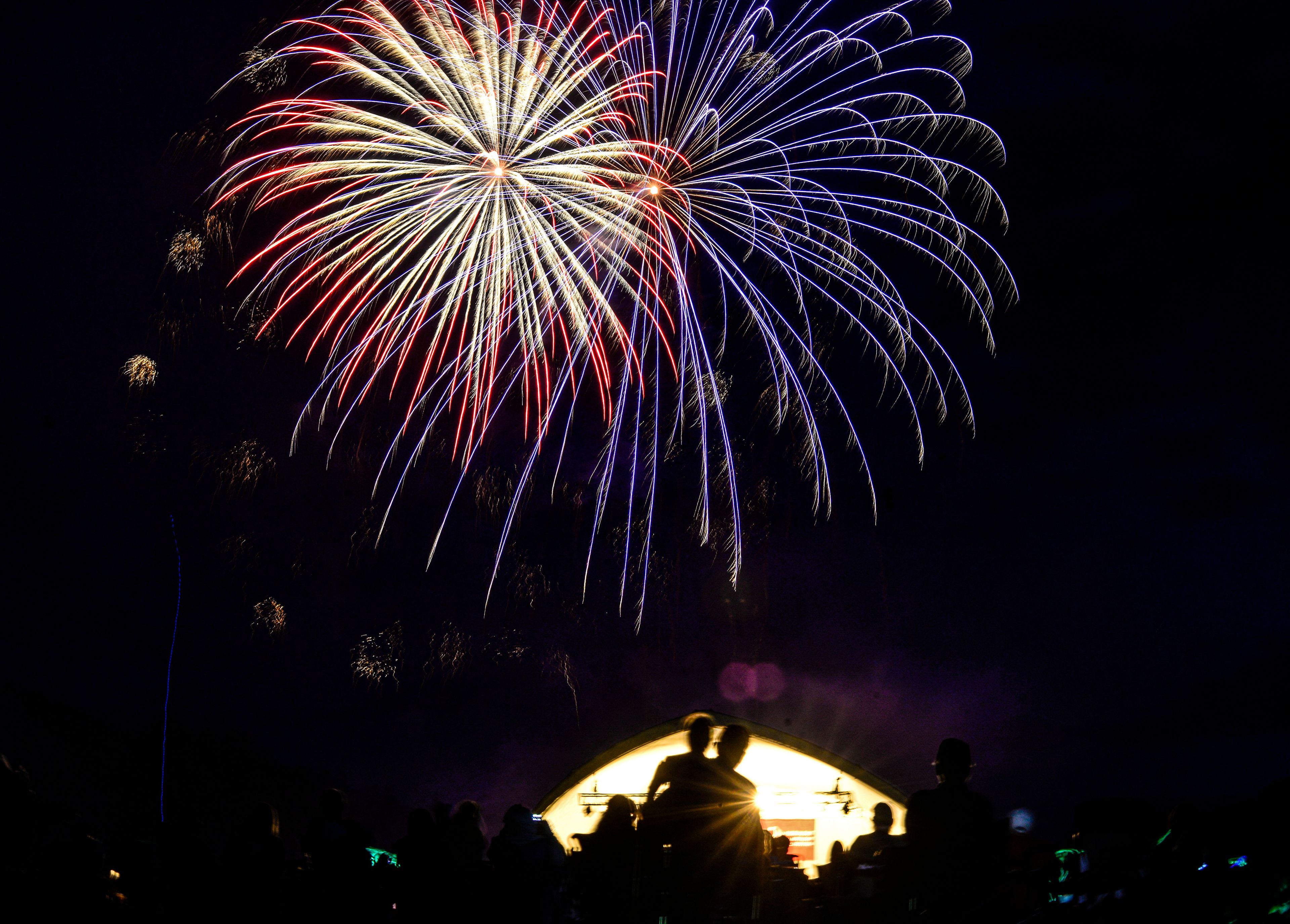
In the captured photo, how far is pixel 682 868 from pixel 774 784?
1510 centimetres

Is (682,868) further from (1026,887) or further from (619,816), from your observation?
(1026,887)

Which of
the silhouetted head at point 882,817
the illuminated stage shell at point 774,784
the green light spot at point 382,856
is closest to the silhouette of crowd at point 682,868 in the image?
the green light spot at point 382,856

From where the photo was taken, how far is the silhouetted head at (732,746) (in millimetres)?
6512

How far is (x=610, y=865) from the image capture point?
6672 mm

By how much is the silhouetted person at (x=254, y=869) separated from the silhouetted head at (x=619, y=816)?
7.03 feet

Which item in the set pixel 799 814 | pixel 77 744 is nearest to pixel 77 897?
pixel 799 814

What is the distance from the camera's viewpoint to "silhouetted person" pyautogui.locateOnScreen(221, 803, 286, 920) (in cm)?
642

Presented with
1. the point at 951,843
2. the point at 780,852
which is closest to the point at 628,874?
the point at 951,843

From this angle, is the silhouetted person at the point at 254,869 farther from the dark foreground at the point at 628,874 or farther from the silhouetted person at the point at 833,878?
the silhouetted person at the point at 833,878

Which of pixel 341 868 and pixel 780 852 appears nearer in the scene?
pixel 341 868

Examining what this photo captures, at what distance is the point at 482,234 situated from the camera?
549 inches

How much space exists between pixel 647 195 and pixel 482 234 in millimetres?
2369

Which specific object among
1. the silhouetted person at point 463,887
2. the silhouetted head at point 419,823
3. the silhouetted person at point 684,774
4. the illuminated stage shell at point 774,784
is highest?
the illuminated stage shell at point 774,784

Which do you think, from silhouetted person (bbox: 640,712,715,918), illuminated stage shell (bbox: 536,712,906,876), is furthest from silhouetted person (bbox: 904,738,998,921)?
illuminated stage shell (bbox: 536,712,906,876)
